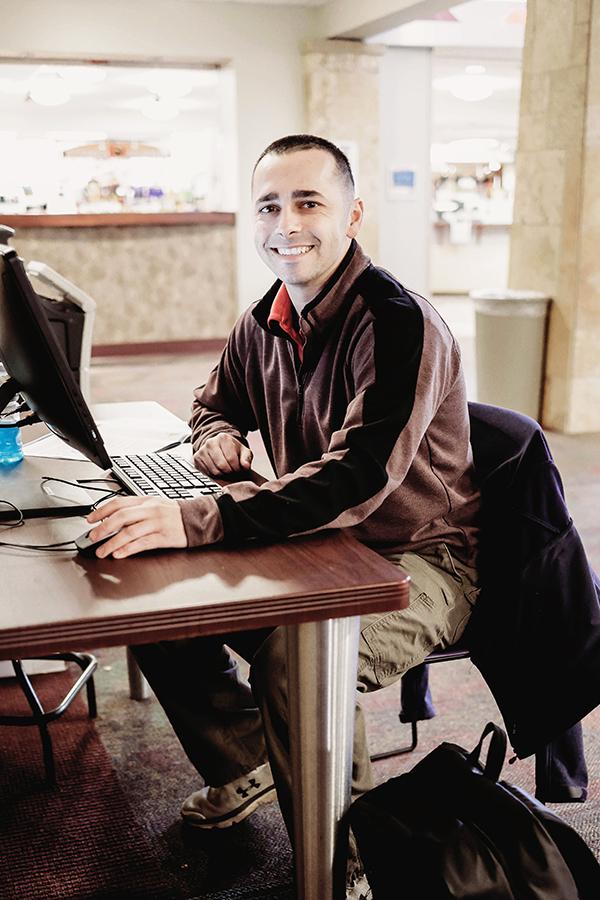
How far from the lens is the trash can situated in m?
5.79

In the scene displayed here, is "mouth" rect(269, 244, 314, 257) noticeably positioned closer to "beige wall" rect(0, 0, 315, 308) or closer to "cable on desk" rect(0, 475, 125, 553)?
"cable on desk" rect(0, 475, 125, 553)

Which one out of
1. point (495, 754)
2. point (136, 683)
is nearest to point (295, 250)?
point (495, 754)

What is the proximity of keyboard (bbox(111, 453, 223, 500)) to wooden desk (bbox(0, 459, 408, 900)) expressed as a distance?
143 mm

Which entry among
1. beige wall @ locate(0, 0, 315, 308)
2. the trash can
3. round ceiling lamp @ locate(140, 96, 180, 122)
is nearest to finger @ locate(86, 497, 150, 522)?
the trash can

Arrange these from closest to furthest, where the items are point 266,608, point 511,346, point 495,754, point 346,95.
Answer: point 266,608 → point 495,754 → point 511,346 → point 346,95

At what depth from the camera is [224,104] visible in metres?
8.69

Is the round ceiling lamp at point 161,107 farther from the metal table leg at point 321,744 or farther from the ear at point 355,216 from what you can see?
the metal table leg at point 321,744

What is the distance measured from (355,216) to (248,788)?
106cm

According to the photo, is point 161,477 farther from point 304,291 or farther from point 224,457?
point 304,291

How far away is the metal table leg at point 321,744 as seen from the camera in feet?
4.00

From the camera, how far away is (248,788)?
69.0 inches

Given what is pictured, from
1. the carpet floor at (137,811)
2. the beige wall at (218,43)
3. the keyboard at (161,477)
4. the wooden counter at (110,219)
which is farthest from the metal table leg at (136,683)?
the beige wall at (218,43)

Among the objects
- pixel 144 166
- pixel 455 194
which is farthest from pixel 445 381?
pixel 455 194

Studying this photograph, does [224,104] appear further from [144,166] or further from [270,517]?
[270,517]
